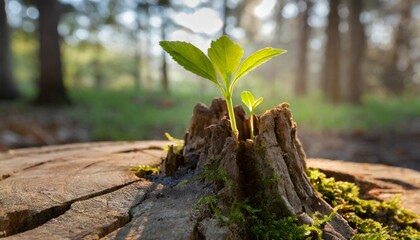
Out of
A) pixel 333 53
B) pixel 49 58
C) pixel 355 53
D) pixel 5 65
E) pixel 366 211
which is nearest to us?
pixel 366 211

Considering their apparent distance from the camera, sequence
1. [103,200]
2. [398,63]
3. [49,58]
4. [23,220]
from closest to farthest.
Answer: [23,220], [103,200], [49,58], [398,63]

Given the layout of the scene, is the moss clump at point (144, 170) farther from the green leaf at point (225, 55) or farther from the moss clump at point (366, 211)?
the moss clump at point (366, 211)

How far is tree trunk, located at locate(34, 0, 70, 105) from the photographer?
8.38 metres

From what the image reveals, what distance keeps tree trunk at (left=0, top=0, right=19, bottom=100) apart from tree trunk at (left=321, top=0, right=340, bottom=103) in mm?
9727

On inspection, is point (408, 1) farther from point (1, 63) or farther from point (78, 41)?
point (1, 63)

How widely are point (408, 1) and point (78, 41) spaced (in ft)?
58.7

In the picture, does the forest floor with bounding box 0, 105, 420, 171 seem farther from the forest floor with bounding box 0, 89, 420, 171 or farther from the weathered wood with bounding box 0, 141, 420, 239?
the weathered wood with bounding box 0, 141, 420, 239

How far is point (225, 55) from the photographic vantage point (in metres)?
1.28

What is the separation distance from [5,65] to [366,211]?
1090 centimetres

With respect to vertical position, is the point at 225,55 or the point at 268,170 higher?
the point at 225,55

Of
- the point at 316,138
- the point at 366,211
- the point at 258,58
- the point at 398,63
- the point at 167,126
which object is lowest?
the point at 316,138

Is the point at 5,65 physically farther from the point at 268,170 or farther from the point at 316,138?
the point at 268,170

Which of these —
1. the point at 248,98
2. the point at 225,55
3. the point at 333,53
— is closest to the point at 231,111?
the point at 248,98

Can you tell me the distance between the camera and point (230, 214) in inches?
45.7
